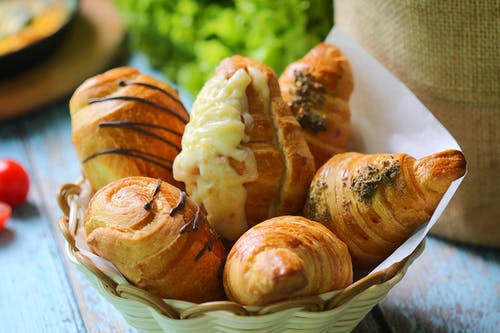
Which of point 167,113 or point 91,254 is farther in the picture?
point 167,113

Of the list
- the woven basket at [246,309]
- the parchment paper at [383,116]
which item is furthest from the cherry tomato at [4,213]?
the woven basket at [246,309]

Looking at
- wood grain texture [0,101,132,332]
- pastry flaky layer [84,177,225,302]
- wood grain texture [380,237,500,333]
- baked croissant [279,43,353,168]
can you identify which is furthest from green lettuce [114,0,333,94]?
pastry flaky layer [84,177,225,302]

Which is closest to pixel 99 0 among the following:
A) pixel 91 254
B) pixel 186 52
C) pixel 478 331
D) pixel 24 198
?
pixel 186 52

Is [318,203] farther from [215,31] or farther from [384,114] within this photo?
[215,31]

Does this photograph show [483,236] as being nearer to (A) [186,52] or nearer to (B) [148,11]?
(A) [186,52]

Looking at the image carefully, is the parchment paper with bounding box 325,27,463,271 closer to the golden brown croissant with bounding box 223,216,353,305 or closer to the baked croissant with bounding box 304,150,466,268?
the baked croissant with bounding box 304,150,466,268

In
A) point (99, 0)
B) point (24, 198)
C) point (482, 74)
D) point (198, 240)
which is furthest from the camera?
point (99, 0)

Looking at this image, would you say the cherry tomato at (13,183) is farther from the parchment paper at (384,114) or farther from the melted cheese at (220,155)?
the parchment paper at (384,114)
